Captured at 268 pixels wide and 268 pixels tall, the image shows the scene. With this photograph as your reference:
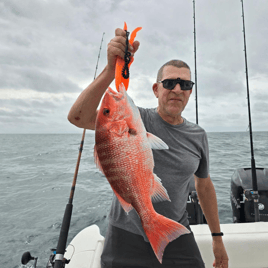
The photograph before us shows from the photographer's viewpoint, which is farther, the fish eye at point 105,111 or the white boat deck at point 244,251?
the white boat deck at point 244,251

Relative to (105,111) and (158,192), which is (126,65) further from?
(158,192)

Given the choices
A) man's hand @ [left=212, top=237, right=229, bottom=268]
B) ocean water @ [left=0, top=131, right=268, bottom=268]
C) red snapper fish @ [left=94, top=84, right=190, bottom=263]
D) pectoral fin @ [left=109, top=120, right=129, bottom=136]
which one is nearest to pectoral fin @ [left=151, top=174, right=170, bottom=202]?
red snapper fish @ [left=94, top=84, right=190, bottom=263]

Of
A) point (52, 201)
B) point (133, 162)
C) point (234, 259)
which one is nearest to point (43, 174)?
point (52, 201)

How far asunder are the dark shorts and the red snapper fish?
1.91ft

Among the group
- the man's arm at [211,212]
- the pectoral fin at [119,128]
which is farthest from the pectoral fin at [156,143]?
the man's arm at [211,212]

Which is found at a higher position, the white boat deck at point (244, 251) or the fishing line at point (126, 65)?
the fishing line at point (126, 65)

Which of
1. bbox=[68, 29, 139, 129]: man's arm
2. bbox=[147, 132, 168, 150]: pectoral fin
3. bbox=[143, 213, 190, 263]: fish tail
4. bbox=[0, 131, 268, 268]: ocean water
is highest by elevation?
bbox=[68, 29, 139, 129]: man's arm

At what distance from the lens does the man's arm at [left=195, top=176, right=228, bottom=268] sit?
6.92ft

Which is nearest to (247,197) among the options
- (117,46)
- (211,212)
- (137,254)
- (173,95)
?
(211,212)

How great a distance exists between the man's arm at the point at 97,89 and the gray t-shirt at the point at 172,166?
1.83 feet

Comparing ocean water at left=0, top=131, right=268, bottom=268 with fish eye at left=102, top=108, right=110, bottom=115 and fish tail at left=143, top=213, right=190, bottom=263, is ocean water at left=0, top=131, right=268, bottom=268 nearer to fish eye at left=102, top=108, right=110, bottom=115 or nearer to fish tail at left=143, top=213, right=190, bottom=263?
fish tail at left=143, top=213, right=190, bottom=263

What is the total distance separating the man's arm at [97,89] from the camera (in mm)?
1222

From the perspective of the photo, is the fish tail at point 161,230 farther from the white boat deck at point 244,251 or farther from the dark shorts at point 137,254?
the white boat deck at point 244,251

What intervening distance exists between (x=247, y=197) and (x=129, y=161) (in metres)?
3.26
